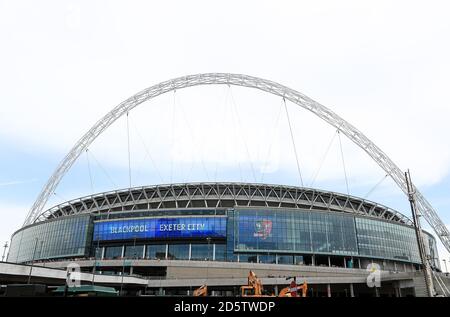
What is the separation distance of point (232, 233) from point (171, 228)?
20.4m

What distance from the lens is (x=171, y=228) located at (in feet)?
376

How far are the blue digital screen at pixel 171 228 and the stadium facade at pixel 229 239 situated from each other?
1.08 ft

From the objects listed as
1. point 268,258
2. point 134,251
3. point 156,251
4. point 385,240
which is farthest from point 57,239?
point 385,240

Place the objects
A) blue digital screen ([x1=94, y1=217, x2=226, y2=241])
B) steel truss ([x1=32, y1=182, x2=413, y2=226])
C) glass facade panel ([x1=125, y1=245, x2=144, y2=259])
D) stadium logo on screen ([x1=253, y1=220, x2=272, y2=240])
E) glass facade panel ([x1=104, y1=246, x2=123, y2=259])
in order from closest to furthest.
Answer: stadium logo on screen ([x1=253, y1=220, x2=272, y2=240]) < blue digital screen ([x1=94, y1=217, x2=226, y2=241]) < glass facade panel ([x1=125, y1=245, x2=144, y2=259]) < glass facade panel ([x1=104, y1=246, x2=123, y2=259]) < steel truss ([x1=32, y1=182, x2=413, y2=226])

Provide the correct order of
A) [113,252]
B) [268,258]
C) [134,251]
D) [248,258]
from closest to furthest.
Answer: [248,258] → [268,258] → [134,251] → [113,252]

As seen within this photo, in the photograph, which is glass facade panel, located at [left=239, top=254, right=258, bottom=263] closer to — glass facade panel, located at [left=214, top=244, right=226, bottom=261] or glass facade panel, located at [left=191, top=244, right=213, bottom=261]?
glass facade panel, located at [left=214, top=244, right=226, bottom=261]

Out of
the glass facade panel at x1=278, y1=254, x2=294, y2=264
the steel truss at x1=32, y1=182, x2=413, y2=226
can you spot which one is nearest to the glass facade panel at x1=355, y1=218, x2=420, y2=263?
the steel truss at x1=32, y1=182, x2=413, y2=226

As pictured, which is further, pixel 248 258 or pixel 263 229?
pixel 263 229

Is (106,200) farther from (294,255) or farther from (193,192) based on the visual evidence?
(294,255)

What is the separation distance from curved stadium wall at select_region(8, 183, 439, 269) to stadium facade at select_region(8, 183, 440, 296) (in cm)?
33

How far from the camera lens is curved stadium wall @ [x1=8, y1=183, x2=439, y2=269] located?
11294 centimetres

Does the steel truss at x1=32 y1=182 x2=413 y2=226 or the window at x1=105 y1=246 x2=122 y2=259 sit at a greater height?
the steel truss at x1=32 y1=182 x2=413 y2=226

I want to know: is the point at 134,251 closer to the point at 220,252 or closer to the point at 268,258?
the point at 220,252
